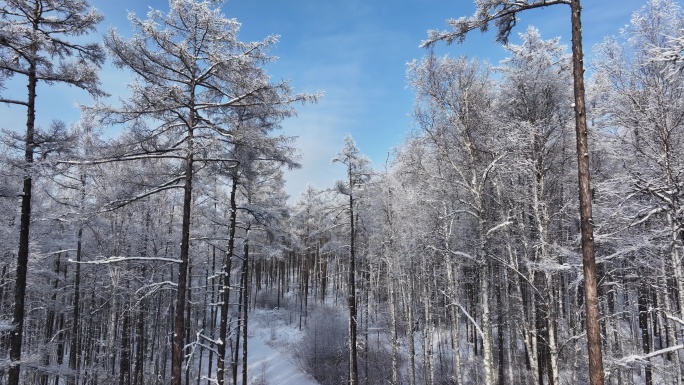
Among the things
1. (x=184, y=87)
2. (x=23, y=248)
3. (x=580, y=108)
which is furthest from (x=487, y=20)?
(x=23, y=248)

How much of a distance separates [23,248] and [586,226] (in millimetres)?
12874

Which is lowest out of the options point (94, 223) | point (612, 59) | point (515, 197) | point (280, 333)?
point (280, 333)

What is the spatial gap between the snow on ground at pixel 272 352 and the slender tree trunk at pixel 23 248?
20357 mm

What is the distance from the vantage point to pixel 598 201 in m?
12.3

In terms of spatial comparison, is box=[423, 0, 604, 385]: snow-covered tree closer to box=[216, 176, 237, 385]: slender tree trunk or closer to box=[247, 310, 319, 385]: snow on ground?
box=[216, 176, 237, 385]: slender tree trunk

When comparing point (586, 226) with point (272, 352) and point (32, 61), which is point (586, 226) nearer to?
point (32, 61)

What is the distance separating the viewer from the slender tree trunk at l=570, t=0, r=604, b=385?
20.9 ft

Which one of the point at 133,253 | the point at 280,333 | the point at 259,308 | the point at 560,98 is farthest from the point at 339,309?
the point at 560,98

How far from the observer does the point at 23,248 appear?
9.87m

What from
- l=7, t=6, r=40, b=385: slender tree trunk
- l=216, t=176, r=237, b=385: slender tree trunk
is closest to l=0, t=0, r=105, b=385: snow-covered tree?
l=7, t=6, r=40, b=385: slender tree trunk

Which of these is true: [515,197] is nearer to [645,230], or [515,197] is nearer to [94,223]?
[645,230]

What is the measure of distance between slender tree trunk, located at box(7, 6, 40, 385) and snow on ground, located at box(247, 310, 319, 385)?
20.4 meters

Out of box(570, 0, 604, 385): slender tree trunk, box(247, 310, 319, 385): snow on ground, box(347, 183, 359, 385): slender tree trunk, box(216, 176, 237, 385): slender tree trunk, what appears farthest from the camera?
box(247, 310, 319, 385): snow on ground

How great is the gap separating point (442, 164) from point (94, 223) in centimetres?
1209
